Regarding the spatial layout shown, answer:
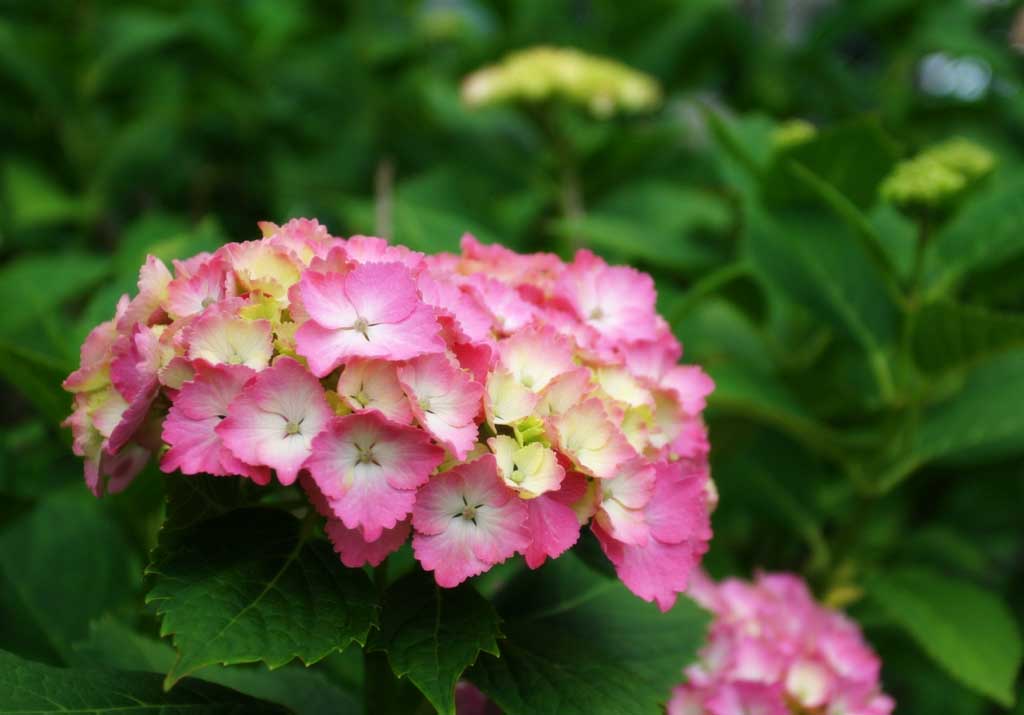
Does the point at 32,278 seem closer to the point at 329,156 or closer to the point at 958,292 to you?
the point at 329,156

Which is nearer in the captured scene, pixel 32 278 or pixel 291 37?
pixel 32 278

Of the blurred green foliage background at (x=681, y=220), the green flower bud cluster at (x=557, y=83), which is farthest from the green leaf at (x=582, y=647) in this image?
the green flower bud cluster at (x=557, y=83)

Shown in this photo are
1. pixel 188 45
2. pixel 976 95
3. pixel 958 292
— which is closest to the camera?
pixel 958 292

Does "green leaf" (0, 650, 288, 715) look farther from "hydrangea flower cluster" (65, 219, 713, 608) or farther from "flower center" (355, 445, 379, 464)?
"flower center" (355, 445, 379, 464)

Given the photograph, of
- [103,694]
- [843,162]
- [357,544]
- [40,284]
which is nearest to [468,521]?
[357,544]

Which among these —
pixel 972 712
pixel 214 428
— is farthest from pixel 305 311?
pixel 972 712

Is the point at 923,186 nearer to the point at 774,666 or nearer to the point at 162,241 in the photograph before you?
the point at 774,666
